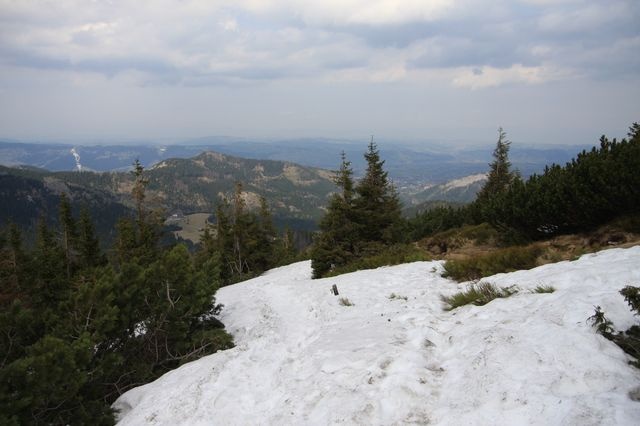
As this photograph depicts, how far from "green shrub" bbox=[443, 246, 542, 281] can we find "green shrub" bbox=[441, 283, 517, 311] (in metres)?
2.50

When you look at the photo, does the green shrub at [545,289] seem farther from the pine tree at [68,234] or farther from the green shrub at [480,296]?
the pine tree at [68,234]

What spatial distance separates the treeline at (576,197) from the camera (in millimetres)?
11867

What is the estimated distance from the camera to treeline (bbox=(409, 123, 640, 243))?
11.9 meters

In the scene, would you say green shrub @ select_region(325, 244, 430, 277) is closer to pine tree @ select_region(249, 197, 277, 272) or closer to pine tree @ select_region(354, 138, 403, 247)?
pine tree @ select_region(354, 138, 403, 247)

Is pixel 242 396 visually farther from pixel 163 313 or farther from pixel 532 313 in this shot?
pixel 532 313

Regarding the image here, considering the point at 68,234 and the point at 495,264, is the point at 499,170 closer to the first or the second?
the point at 495,264

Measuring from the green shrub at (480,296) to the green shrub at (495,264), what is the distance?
250 cm

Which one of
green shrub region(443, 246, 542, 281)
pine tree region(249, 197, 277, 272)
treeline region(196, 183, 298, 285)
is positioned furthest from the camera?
pine tree region(249, 197, 277, 272)

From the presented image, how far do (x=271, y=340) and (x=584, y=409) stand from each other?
19.8 ft

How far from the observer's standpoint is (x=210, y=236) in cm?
4650

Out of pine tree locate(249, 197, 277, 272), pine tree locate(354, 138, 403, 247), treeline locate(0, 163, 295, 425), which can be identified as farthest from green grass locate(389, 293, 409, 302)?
pine tree locate(249, 197, 277, 272)

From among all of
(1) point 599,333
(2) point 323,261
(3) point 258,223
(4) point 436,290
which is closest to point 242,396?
(1) point 599,333

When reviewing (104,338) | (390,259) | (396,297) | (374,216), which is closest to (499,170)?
(374,216)

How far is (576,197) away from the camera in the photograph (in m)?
13.1
